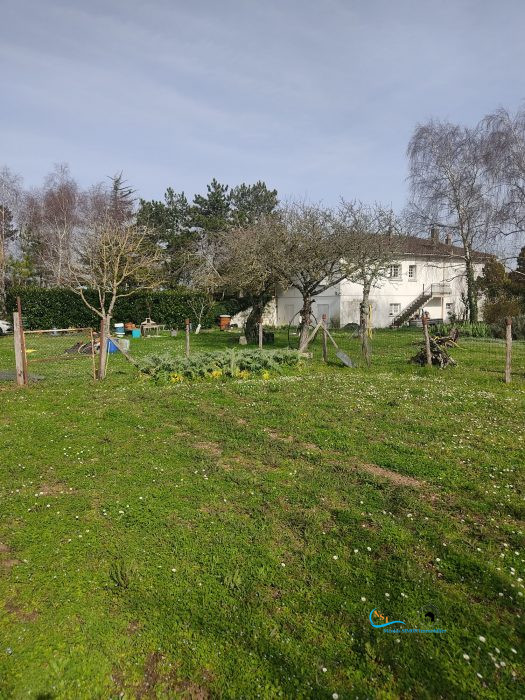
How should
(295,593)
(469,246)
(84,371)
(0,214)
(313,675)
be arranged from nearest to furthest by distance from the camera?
(313,675), (295,593), (84,371), (469,246), (0,214)

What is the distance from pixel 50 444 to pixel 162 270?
30654mm

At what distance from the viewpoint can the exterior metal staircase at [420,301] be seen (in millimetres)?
35750

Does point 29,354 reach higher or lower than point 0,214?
lower

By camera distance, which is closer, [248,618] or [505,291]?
[248,618]

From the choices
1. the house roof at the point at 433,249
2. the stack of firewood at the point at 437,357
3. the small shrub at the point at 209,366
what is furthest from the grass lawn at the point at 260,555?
the house roof at the point at 433,249

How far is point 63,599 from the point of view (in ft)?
10.2

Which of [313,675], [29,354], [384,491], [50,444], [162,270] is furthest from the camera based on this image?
[162,270]

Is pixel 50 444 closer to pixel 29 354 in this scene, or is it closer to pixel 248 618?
pixel 248 618

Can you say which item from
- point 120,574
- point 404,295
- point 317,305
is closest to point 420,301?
point 404,295

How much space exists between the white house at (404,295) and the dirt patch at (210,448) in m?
28.3

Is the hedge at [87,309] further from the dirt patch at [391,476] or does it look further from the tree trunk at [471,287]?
the dirt patch at [391,476]

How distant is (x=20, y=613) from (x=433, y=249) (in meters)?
34.9

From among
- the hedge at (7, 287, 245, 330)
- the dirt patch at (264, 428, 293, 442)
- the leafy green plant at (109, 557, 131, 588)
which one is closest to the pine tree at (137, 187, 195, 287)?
the hedge at (7, 287, 245, 330)

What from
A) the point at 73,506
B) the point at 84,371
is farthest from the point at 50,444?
the point at 84,371
